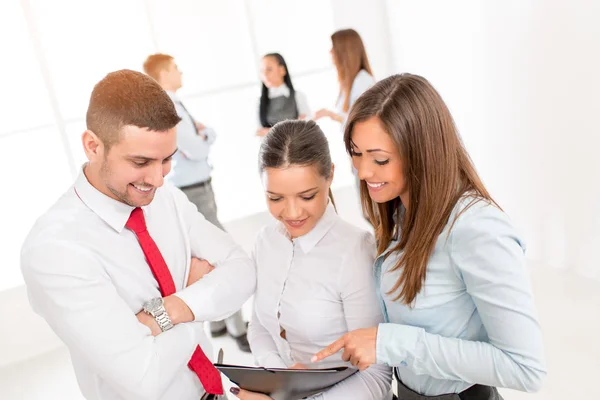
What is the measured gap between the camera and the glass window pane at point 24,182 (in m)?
3.76

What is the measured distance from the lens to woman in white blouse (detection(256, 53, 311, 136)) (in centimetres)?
405

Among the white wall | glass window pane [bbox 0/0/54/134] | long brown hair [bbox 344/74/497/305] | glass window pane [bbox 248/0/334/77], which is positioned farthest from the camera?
glass window pane [bbox 248/0/334/77]

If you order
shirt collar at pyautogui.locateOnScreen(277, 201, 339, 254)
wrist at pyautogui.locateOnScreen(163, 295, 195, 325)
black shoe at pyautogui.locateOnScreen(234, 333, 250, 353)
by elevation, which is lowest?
black shoe at pyautogui.locateOnScreen(234, 333, 250, 353)

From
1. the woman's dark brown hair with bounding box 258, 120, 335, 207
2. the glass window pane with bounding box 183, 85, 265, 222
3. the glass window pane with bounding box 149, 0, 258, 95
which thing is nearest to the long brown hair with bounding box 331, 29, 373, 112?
the glass window pane with bounding box 183, 85, 265, 222

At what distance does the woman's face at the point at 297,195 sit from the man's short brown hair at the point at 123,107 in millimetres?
365

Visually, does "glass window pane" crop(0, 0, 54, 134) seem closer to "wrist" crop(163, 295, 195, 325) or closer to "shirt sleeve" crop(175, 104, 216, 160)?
"shirt sleeve" crop(175, 104, 216, 160)

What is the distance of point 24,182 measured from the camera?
3.81 metres

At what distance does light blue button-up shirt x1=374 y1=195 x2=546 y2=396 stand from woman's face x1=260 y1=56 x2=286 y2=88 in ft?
10.0

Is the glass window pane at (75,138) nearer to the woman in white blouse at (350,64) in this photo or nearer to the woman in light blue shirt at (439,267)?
the woman in white blouse at (350,64)

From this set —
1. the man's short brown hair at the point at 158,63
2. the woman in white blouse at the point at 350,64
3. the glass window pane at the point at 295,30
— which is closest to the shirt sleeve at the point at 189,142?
the man's short brown hair at the point at 158,63

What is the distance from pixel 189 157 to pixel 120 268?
213 cm

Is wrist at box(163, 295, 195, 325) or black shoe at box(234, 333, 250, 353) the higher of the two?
wrist at box(163, 295, 195, 325)

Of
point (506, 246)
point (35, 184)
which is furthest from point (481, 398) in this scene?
point (35, 184)

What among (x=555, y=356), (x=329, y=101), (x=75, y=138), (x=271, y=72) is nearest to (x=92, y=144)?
(x=555, y=356)
